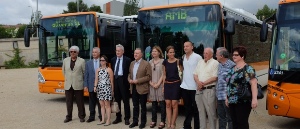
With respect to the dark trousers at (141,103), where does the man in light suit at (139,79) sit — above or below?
above

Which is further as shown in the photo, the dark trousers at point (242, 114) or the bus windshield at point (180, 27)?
the bus windshield at point (180, 27)

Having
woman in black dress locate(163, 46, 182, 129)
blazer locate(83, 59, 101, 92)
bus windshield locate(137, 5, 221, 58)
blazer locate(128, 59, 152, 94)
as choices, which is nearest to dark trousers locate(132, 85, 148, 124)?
blazer locate(128, 59, 152, 94)

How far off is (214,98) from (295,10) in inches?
102

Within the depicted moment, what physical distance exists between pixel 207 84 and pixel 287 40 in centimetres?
209

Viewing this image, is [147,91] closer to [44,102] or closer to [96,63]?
[96,63]

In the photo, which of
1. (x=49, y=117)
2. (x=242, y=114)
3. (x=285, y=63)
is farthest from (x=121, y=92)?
(x=285, y=63)

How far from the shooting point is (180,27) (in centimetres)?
866

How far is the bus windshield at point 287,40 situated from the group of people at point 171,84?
1.57 m

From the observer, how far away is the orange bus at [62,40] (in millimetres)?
10383

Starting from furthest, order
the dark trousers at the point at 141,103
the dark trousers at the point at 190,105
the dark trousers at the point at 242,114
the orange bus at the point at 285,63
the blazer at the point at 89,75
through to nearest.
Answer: the blazer at the point at 89,75, the dark trousers at the point at 141,103, the dark trousers at the point at 190,105, the orange bus at the point at 285,63, the dark trousers at the point at 242,114

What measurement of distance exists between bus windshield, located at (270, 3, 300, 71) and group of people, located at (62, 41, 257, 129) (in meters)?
1.57

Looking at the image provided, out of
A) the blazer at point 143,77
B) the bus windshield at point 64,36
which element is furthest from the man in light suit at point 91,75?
the bus windshield at point 64,36

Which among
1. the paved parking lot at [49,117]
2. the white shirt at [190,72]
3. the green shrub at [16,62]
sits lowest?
the paved parking lot at [49,117]

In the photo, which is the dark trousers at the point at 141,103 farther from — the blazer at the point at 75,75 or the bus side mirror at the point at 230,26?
the bus side mirror at the point at 230,26
